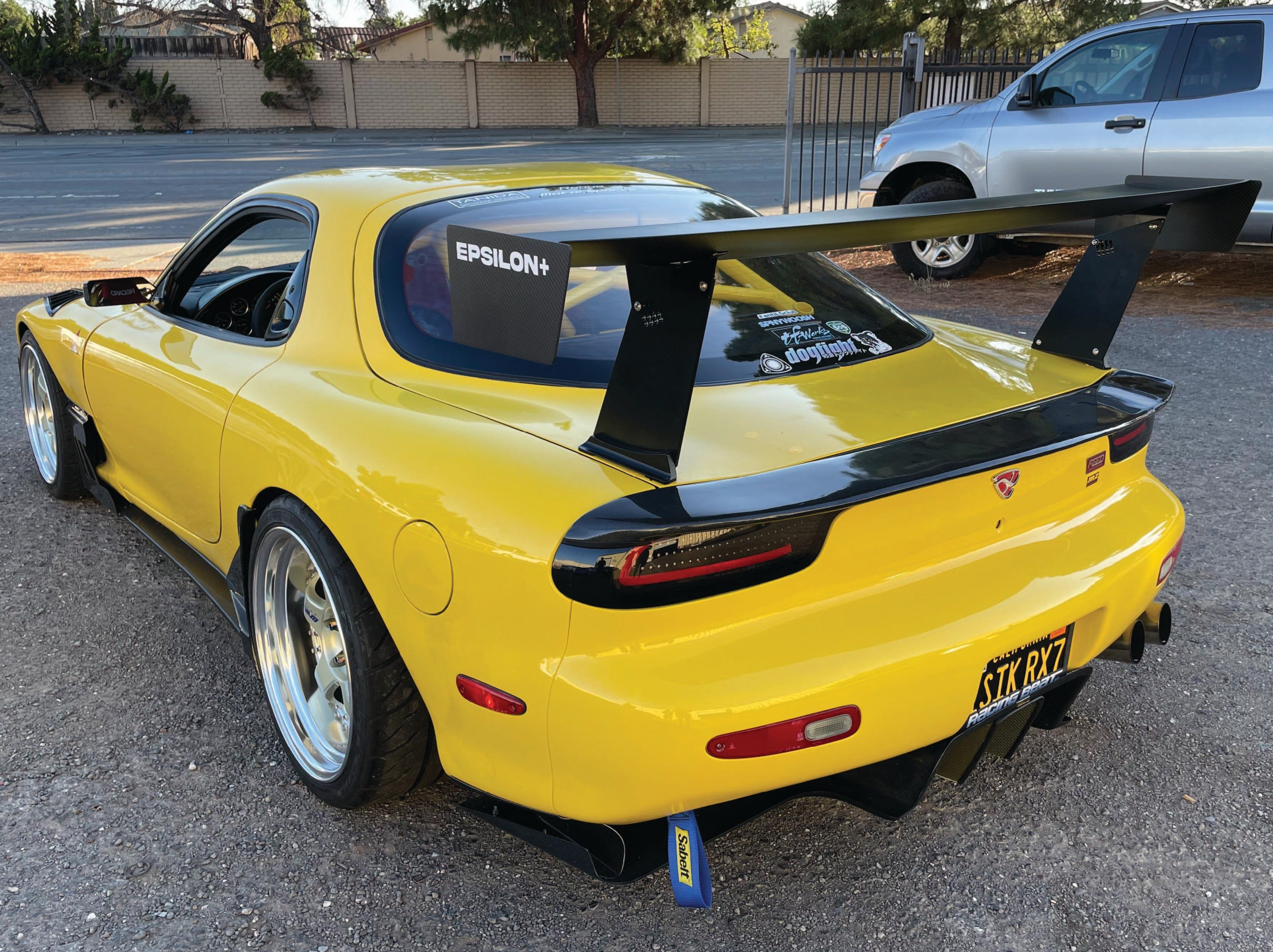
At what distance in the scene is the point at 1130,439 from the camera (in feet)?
7.82

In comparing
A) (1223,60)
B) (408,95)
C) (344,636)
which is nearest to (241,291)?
(344,636)

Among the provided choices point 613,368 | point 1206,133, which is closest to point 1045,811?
point 613,368

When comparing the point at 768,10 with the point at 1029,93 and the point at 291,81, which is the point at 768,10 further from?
the point at 1029,93

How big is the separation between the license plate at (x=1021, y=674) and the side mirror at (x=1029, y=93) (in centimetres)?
716

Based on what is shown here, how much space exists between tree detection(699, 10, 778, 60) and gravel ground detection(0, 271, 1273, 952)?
42.5 metres

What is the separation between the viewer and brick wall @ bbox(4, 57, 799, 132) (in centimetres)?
3469

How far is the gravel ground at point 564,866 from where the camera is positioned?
6.77ft

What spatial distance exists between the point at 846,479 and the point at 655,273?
497 millimetres

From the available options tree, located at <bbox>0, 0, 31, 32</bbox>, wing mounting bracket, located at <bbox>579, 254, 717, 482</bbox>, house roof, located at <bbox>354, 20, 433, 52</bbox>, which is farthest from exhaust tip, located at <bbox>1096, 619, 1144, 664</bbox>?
house roof, located at <bbox>354, 20, 433, 52</bbox>

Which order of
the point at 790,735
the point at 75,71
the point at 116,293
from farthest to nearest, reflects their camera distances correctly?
the point at 75,71 → the point at 116,293 → the point at 790,735

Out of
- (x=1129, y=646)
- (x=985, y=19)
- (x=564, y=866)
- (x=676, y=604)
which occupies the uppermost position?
(x=985, y=19)

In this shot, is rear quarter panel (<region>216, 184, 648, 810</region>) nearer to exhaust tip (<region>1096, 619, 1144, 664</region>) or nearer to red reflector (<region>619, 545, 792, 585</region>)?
red reflector (<region>619, 545, 792, 585</region>)

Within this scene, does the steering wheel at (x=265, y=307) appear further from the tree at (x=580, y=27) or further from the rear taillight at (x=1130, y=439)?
the tree at (x=580, y=27)

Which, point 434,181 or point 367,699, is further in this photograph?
point 434,181
